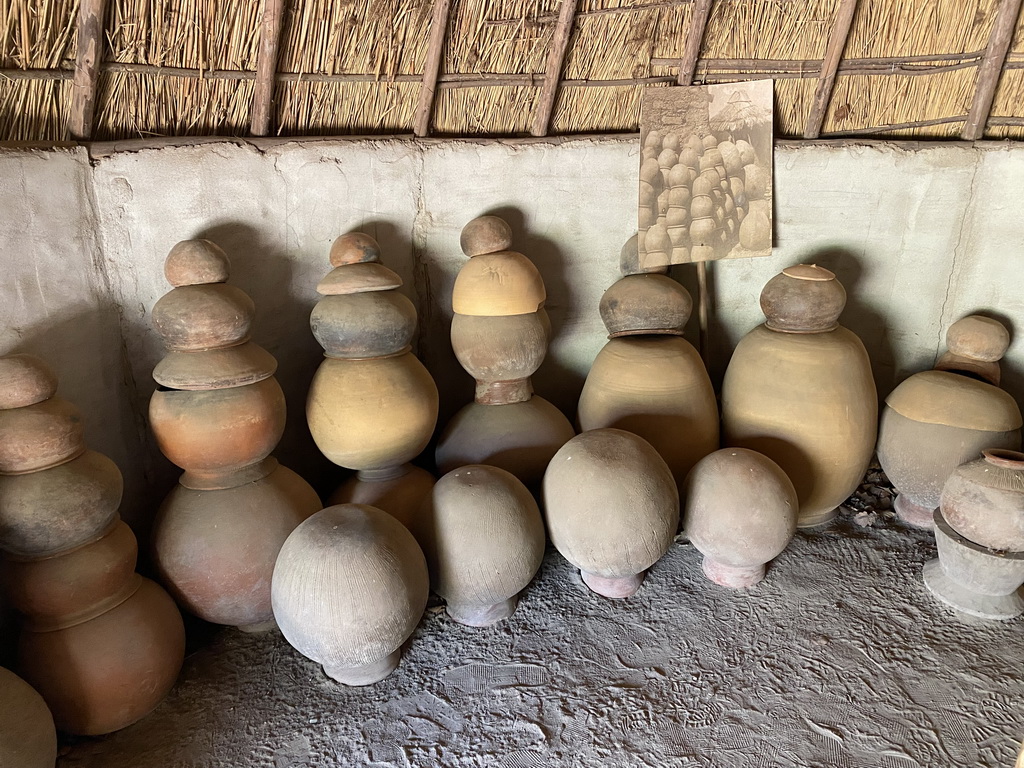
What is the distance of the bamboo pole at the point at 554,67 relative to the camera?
3.03 metres

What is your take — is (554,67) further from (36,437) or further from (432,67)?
(36,437)

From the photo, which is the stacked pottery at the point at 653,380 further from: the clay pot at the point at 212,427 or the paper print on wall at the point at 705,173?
the clay pot at the point at 212,427

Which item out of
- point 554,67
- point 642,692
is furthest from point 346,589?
point 554,67

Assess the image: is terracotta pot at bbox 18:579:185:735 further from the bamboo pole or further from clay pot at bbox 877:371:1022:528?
clay pot at bbox 877:371:1022:528

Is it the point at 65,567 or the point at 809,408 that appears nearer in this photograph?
the point at 65,567

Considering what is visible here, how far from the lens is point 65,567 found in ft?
7.10

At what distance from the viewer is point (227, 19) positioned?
2553mm

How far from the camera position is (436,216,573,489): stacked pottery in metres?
3.07

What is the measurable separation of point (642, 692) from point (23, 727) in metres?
Answer: 1.91

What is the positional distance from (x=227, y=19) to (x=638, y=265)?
2114 millimetres

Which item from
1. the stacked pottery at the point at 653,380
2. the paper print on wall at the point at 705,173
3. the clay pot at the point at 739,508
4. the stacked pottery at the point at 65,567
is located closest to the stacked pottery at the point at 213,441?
the stacked pottery at the point at 65,567

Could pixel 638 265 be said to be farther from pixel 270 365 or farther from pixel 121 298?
pixel 121 298

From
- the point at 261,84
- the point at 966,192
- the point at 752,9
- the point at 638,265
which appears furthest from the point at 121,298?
the point at 966,192

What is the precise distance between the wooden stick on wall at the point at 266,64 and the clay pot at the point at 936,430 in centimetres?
317
